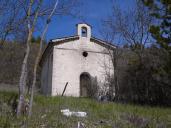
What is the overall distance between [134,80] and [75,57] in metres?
9.00

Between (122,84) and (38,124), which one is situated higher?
(122,84)

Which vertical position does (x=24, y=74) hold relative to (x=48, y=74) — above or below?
below

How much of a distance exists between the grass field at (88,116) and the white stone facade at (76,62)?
13.8 metres

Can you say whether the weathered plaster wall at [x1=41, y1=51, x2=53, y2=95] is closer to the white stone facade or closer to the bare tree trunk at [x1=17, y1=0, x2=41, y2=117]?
the white stone facade

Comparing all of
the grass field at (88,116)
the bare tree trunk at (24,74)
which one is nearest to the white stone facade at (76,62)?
the grass field at (88,116)

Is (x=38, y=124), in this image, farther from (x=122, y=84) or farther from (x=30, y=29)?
(x=122, y=84)

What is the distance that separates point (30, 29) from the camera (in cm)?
1342

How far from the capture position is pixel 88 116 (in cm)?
1239

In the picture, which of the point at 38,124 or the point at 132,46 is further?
the point at 132,46

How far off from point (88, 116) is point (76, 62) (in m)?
17.7

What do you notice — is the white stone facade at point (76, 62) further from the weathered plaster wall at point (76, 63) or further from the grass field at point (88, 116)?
the grass field at point (88, 116)

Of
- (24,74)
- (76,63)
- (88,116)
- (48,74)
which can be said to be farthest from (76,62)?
(88,116)

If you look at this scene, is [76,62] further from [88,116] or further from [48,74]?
[88,116]

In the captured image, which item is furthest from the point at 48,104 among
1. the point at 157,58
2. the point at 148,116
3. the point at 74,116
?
the point at 157,58
